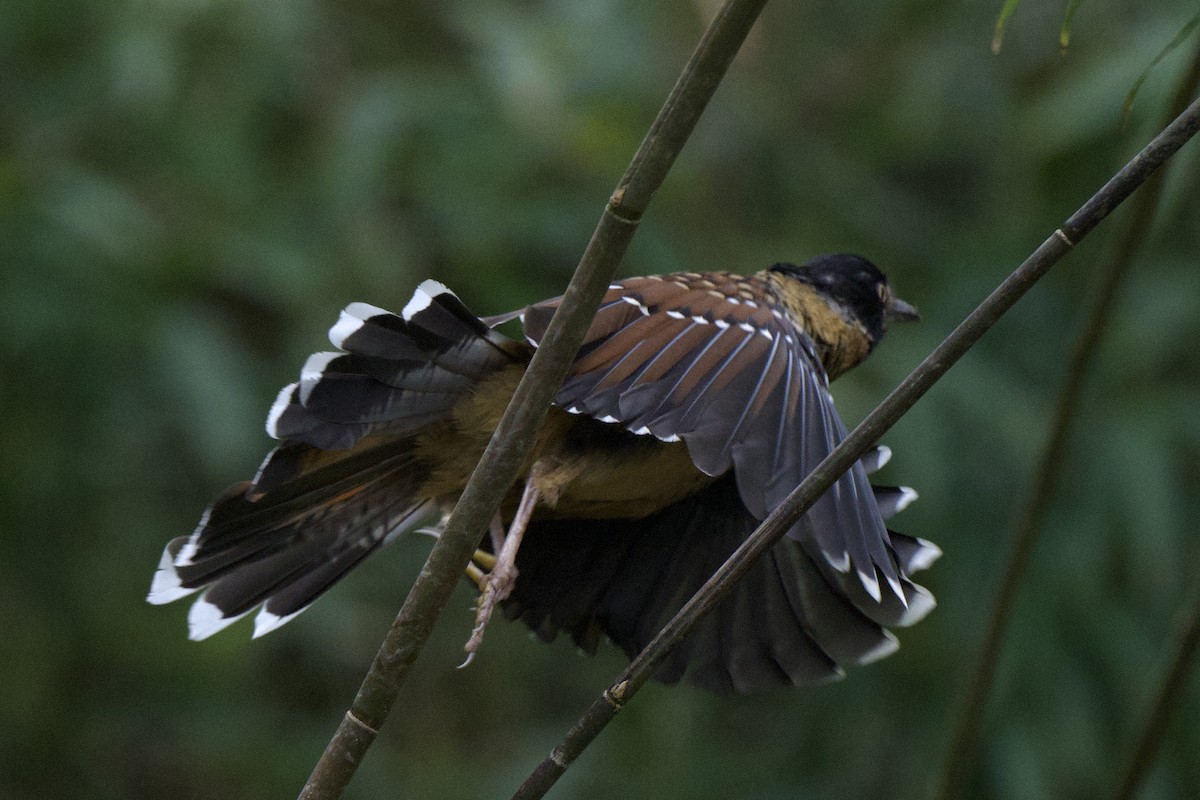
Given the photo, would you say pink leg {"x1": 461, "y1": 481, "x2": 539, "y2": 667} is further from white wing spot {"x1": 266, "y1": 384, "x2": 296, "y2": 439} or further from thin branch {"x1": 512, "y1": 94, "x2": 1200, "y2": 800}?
thin branch {"x1": 512, "y1": 94, "x2": 1200, "y2": 800}

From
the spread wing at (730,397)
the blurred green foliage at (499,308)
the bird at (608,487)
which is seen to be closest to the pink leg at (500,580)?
the bird at (608,487)

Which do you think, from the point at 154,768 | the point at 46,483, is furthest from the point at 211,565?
the point at 154,768

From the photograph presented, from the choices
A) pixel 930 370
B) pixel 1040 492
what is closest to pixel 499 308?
pixel 1040 492

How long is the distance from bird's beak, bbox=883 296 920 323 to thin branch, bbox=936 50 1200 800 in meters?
0.76

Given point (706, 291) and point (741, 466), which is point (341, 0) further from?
point (741, 466)

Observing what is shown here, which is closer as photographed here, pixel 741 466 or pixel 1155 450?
pixel 741 466

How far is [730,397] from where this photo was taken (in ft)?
6.54

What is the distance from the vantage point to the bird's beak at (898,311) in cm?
287

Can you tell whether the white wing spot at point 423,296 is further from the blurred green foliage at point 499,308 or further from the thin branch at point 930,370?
the blurred green foliage at point 499,308

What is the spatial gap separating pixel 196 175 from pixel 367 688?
7.43 feet

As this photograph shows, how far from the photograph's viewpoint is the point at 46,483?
3.46 meters

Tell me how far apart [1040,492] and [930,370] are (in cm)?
87

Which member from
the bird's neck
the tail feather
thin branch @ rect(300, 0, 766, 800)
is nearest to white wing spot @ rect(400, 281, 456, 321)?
the tail feather

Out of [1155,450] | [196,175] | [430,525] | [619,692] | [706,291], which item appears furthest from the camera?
[196,175]
